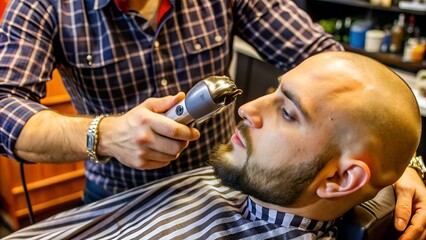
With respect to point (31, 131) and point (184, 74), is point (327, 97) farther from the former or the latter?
point (31, 131)

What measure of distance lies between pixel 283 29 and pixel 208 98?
68cm

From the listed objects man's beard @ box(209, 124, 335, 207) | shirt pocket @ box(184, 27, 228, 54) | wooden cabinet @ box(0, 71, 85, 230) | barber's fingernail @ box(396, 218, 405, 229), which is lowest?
wooden cabinet @ box(0, 71, 85, 230)

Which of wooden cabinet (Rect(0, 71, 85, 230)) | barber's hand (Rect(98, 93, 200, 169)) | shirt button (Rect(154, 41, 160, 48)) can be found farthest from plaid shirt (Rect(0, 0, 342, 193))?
wooden cabinet (Rect(0, 71, 85, 230))

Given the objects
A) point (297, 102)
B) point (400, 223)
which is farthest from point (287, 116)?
point (400, 223)

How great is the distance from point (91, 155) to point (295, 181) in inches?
19.1

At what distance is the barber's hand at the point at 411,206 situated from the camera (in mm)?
1039

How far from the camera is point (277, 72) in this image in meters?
3.11

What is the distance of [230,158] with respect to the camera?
1.06 meters

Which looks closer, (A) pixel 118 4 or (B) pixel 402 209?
(B) pixel 402 209

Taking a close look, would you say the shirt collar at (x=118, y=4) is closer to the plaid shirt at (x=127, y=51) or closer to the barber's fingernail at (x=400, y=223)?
the plaid shirt at (x=127, y=51)

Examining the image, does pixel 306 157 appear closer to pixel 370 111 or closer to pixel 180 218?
pixel 370 111

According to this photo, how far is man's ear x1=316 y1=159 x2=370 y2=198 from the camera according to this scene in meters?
0.93

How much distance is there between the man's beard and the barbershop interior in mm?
1367

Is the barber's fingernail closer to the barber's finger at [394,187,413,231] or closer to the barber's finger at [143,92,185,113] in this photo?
the barber's finger at [394,187,413,231]
